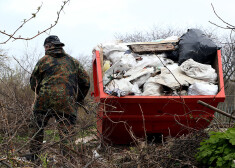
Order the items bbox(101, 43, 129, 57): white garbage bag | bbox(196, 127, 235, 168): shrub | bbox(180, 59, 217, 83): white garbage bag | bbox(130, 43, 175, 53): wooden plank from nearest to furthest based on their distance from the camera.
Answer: bbox(196, 127, 235, 168): shrub → bbox(180, 59, 217, 83): white garbage bag → bbox(130, 43, 175, 53): wooden plank → bbox(101, 43, 129, 57): white garbage bag

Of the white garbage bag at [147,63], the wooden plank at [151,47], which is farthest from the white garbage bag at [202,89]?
the wooden plank at [151,47]

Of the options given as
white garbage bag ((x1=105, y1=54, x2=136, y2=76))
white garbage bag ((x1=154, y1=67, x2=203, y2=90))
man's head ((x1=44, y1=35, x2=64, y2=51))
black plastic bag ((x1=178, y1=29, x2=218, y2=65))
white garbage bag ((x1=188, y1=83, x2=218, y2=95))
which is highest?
man's head ((x1=44, y1=35, x2=64, y2=51))

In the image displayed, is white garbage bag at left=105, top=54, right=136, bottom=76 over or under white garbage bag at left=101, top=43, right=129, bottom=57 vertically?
under

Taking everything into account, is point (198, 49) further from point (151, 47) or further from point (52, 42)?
point (52, 42)

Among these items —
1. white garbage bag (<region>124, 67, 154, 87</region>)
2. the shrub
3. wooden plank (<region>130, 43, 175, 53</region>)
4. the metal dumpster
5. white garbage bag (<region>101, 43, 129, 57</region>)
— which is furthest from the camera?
white garbage bag (<region>101, 43, 129, 57</region>)

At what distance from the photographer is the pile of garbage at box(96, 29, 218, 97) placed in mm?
5336

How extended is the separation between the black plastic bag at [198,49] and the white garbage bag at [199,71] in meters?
0.24

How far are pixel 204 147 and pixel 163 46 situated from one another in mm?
3311

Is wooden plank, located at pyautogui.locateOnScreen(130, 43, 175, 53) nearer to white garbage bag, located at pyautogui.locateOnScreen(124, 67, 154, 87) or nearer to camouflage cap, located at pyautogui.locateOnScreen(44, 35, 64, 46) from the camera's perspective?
white garbage bag, located at pyautogui.locateOnScreen(124, 67, 154, 87)

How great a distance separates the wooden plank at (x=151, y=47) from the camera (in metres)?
6.13

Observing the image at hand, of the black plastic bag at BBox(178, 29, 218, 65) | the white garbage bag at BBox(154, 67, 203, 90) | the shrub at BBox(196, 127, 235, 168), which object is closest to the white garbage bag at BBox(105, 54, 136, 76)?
the white garbage bag at BBox(154, 67, 203, 90)

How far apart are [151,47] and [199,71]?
1.09 meters

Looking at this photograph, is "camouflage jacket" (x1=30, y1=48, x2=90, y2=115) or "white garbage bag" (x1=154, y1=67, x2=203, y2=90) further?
"white garbage bag" (x1=154, y1=67, x2=203, y2=90)

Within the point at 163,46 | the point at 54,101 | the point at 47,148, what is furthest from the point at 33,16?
the point at 163,46
